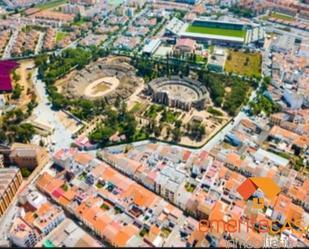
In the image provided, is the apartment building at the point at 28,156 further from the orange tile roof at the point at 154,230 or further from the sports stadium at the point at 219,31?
the sports stadium at the point at 219,31

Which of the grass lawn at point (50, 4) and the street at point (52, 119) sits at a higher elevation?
the grass lawn at point (50, 4)

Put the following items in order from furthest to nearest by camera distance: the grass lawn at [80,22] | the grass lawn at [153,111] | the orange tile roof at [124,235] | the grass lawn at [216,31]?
the grass lawn at [80,22] → the grass lawn at [216,31] → the grass lawn at [153,111] → the orange tile roof at [124,235]

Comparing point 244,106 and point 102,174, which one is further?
point 244,106

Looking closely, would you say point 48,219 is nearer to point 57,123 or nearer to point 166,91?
point 57,123

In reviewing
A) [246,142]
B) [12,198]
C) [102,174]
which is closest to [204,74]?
[246,142]

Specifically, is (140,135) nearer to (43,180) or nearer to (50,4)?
(43,180)

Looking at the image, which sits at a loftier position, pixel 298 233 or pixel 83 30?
pixel 83 30

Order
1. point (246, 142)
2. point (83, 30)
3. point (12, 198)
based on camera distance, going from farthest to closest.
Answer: point (83, 30), point (246, 142), point (12, 198)

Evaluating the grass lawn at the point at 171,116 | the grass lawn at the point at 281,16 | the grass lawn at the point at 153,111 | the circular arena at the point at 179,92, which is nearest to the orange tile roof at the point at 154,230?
the grass lawn at the point at 171,116
